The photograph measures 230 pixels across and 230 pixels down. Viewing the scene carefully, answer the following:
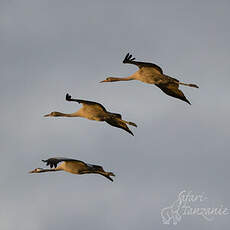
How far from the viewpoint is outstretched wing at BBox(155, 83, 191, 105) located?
7075cm

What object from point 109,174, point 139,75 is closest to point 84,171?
point 109,174

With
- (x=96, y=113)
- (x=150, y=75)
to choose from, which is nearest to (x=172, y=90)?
(x=150, y=75)

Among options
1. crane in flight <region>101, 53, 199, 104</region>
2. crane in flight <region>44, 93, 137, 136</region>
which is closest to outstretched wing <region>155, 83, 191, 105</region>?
crane in flight <region>101, 53, 199, 104</region>

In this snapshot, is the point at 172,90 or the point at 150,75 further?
the point at 172,90

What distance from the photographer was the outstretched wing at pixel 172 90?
232ft

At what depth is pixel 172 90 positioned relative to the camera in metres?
71.1

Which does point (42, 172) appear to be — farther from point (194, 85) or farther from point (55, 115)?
point (194, 85)

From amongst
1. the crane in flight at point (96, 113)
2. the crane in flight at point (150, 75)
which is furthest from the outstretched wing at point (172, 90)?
the crane in flight at point (96, 113)

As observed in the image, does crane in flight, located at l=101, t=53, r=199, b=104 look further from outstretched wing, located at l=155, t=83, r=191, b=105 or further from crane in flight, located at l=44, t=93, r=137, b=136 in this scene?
crane in flight, located at l=44, t=93, r=137, b=136

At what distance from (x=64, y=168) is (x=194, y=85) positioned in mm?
7526

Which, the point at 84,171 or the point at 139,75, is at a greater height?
the point at 139,75

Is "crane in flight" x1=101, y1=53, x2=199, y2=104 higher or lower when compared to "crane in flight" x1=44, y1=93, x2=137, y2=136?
higher

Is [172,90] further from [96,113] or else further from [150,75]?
[96,113]

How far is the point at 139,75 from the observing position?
6938 centimetres
